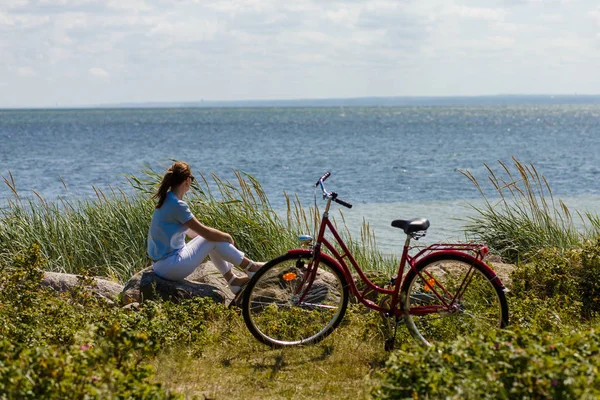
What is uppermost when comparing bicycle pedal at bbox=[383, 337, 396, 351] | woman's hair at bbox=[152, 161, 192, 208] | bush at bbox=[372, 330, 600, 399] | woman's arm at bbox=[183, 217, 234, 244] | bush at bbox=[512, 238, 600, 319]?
woman's hair at bbox=[152, 161, 192, 208]

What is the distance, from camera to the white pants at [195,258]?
23.8 feet

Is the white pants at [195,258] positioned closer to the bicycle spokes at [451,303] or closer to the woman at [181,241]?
the woman at [181,241]

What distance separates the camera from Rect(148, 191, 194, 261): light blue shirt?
713 centimetres

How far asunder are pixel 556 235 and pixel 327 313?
484 centimetres

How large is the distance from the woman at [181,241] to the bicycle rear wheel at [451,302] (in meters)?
1.95

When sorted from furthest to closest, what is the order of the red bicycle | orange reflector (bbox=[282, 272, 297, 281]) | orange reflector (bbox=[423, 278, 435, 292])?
orange reflector (bbox=[282, 272, 297, 281])
orange reflector (bbox=[423, 278, 435, 292])
the red bicycle

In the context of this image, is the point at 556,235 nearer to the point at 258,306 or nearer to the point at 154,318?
the point at 258,306

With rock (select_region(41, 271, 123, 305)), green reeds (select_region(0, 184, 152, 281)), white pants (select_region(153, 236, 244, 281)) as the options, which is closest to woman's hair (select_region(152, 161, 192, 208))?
white pants (select_region(153, 236, 244, 281))

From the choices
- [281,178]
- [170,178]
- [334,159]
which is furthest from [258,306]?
[334,159]

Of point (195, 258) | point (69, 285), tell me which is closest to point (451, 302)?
point (195, 258)

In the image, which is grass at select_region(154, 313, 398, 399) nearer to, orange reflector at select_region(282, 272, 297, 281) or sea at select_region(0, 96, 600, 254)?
orange reflector at select_region(282, 272, 297, 281)

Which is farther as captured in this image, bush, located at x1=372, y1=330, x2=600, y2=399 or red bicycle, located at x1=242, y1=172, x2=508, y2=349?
red bicycle, located at x1=242, y1=172, x2=508, y2=349

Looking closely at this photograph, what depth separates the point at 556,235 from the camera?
990cm

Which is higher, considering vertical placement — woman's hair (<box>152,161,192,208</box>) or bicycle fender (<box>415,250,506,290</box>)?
woman's hair (<box>152,161,192,208</box>)
